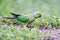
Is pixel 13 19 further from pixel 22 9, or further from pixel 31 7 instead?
pixel 31 7

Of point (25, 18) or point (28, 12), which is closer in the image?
point (25, 18)

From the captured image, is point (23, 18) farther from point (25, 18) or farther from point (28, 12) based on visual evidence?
point (28, 12)

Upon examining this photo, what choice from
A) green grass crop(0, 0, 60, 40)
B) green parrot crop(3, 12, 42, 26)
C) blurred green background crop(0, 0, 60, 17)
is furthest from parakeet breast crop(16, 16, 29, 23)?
blurred green background crop(0, 0, 60, 17)

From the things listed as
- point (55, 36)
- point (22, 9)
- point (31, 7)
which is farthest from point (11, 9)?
point (55, 36)

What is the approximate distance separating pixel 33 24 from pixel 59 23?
0.60 metres

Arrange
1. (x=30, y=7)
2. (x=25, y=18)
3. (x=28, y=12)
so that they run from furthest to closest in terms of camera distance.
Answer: (x=30, y=7) → (x=28, y=12) → (x=25, y=18)

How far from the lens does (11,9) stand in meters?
7.00

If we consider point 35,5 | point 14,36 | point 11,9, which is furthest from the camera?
point 35,5

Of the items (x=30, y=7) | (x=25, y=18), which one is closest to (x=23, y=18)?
(x=25, y=18)

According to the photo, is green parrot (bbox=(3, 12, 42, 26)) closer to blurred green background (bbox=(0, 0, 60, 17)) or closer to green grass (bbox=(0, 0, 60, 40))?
green grass (bbox=(0, 0, 60, 40))

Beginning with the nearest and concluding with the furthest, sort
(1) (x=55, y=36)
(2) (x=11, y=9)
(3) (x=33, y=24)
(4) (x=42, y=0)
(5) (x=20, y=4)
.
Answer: (1) (x=55, y=36), (3) (x=33, y=24), (2) (x=11, y=9), (5) (x=20, y=4), (4) (x=42, y=0)

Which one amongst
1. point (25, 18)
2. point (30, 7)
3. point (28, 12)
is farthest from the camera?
point (30, 7)

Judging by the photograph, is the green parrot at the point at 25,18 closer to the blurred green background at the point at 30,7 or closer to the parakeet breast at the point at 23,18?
the parakeet breast at the point at 23,18

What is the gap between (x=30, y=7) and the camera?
786cm
